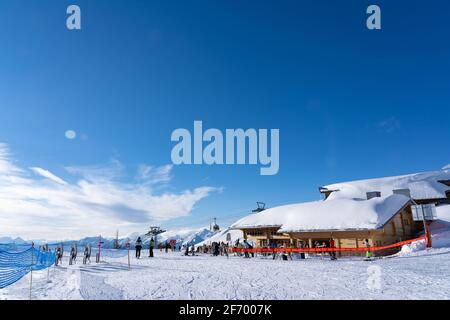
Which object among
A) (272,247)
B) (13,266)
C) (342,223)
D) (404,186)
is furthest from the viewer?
(404,186)

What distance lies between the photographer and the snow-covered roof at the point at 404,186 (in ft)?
138

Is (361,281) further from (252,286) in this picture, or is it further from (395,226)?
(395,226)

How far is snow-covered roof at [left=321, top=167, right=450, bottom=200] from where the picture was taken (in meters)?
41.9

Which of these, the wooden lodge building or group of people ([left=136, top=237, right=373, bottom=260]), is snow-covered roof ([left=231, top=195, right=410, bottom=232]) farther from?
group of people ([left=136, top=237, right=373, bottom=260])

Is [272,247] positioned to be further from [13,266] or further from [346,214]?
[13,266]

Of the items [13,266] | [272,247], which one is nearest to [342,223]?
[272,247]

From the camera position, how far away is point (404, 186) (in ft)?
158

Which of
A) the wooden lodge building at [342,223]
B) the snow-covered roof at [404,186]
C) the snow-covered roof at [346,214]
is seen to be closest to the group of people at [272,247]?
the wooden lodge building at [342,223]

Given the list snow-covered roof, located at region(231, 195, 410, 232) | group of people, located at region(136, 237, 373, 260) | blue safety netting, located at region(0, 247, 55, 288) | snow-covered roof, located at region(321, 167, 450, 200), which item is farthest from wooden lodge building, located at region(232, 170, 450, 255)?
blue safety netting, located at region(0, 247, 55, 288)

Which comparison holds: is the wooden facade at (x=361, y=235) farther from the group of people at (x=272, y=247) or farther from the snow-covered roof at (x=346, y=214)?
the snow-covered roof at (x=346, y=214)

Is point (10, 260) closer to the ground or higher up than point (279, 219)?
closer to the ground
